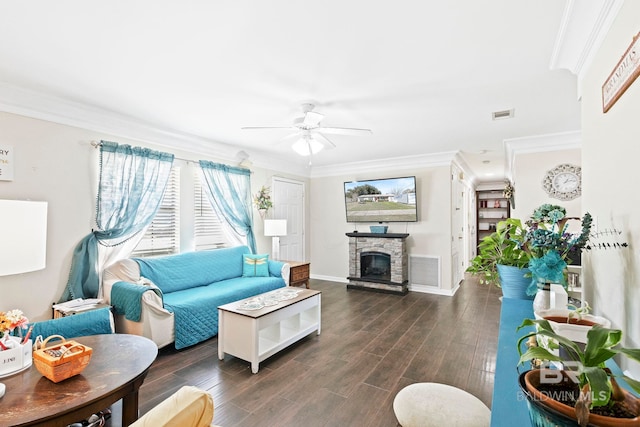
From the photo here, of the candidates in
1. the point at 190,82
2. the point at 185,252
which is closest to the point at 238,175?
the point at 185,252

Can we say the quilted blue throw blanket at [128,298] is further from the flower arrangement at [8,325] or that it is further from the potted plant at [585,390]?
the potted plant at [585,390]

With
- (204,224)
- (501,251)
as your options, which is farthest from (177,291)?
(501,251)

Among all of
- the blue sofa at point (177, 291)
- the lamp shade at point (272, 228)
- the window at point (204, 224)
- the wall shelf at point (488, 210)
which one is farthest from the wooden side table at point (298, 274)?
the wall shelf at point (488, 210)

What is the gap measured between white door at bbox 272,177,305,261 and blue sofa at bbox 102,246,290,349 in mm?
1613

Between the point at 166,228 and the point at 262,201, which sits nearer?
the point at 166,228

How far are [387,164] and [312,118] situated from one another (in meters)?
3.27

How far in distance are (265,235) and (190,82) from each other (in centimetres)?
309

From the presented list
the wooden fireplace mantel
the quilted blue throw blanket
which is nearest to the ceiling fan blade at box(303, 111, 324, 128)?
the quilted blue throw blanket

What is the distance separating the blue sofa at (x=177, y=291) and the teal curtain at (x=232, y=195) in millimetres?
560

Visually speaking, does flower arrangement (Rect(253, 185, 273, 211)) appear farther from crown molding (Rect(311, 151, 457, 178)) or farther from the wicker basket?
the wicker basket

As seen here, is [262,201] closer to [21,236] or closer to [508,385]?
[21,236]

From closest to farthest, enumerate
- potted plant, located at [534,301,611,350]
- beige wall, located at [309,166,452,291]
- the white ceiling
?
potted plant, located at [534,301,611,350] → the white ceiling → beige wall, located at [309,166,452,291]

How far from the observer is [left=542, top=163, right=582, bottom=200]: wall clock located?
4.17 meters

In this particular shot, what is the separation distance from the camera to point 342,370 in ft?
8.87
